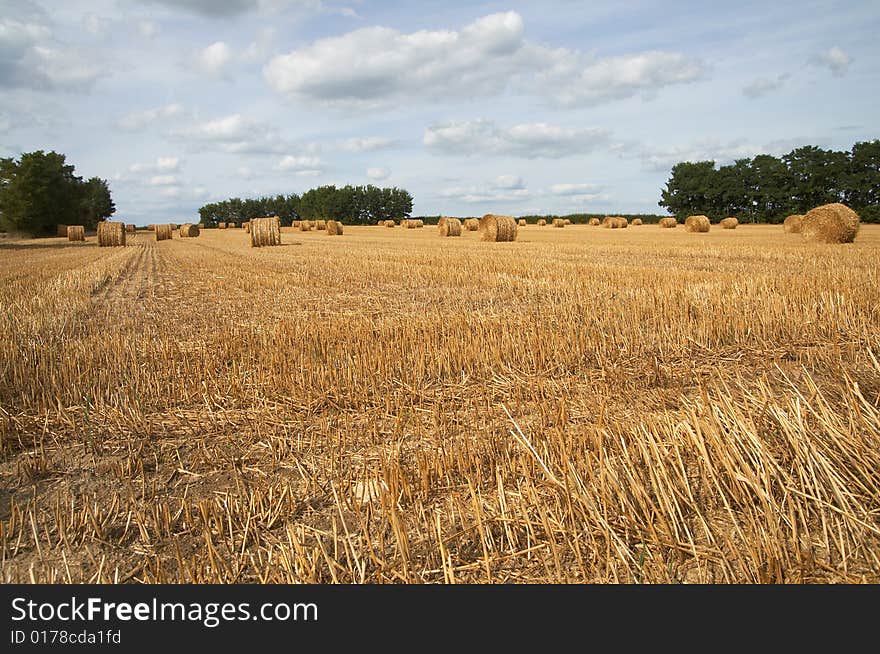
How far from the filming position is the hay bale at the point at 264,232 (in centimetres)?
2634

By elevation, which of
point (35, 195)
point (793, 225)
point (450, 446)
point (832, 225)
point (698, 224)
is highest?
point (35, 195)

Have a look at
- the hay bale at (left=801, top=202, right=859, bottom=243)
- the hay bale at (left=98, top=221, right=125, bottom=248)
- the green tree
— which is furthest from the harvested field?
the green tree

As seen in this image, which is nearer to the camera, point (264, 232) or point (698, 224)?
point (264, 232)

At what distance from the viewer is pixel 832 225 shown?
20.5m

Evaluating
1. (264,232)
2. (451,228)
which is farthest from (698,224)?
(264,232)

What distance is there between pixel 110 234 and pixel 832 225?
105 ft

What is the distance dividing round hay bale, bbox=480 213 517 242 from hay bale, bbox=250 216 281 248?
9365 millimetres

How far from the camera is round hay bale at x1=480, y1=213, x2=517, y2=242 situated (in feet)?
87.4

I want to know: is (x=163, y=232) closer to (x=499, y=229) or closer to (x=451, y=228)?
(x=451, y=228)

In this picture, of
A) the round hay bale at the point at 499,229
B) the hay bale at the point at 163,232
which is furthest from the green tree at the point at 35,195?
the round hay bale at the point at 499,229

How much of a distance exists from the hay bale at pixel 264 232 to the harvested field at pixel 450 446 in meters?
19.6

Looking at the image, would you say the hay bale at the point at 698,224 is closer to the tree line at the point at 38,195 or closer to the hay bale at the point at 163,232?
the hay bale at the point at 163,232

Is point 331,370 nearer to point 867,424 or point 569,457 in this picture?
point 569,457

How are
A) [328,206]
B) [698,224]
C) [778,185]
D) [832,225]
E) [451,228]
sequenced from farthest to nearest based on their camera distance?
[328,206] < [778,185] < [698,224] < [451,228] < [832,225]
